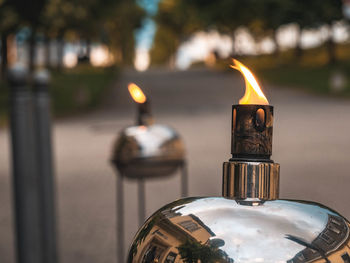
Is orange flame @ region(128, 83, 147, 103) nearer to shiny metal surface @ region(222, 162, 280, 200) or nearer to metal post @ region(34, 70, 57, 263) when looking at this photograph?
metal post @ region(34, 70, 57, 263)

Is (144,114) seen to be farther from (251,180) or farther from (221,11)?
(221,11)

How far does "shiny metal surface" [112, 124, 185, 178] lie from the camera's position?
3.57 metres

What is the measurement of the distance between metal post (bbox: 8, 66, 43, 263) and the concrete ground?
200 centimetres

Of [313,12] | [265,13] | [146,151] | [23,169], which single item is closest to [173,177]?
[146,151]

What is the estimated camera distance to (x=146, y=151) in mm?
3572

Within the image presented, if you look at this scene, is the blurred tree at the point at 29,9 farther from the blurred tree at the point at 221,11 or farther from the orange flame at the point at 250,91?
the orange flame at the point at 250,91

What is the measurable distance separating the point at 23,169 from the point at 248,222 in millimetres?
2394

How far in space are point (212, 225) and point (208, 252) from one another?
49 millimetres

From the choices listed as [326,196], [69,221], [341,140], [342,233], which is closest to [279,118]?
[341,140]

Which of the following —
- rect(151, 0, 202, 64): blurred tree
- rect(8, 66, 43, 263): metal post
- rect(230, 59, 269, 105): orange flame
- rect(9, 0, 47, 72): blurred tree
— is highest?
rect(151, 0, 202, 64): blurred tree

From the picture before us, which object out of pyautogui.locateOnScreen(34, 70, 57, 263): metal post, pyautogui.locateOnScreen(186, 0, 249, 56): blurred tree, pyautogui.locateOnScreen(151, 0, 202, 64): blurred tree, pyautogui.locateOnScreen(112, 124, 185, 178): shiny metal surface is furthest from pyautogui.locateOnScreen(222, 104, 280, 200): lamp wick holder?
pyautogui.locateOnScreen(151, 0, 202, 64): blurred tree

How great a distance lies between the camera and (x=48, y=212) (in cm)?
393

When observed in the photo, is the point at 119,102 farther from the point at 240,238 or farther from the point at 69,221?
the point at 240,238

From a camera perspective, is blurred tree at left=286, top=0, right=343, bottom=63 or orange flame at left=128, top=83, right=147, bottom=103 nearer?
orange flame at left=128, top=83, right=147, bottom=103
